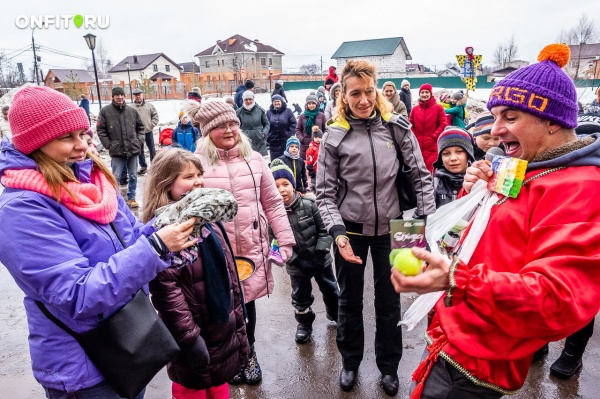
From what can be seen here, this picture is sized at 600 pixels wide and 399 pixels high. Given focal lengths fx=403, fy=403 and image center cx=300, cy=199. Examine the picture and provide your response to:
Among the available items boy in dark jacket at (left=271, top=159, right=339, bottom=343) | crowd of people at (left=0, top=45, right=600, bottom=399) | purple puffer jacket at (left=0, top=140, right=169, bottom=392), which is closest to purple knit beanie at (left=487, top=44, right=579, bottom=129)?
crowd of people at (left=0, top=45, right=600, bottom=399)

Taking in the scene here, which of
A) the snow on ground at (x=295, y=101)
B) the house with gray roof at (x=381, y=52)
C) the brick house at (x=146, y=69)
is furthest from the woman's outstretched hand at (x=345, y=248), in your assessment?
the brick house at (x=146, y=69)

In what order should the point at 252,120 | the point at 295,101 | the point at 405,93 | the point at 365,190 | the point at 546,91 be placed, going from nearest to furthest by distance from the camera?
the point at 546,91 < the point at 365,190 < the point at 252,120 < the point at 405,93 < the point at 295,101

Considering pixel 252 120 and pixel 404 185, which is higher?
pixel 252 120

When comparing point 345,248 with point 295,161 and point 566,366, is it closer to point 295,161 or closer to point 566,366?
point 566,366

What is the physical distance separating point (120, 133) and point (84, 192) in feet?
21.6

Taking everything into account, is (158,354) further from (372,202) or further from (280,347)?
(280,347)

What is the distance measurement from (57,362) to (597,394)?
138 inches

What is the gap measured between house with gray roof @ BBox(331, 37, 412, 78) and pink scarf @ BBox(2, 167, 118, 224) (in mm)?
52927

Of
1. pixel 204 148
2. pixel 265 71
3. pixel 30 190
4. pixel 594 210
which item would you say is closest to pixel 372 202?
pixel 204 148

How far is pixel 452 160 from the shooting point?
3473 millimetres

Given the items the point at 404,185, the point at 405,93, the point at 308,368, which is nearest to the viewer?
the point at 404,185

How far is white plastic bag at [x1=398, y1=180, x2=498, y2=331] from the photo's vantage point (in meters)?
1.61

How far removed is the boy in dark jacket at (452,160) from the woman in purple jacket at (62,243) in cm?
246

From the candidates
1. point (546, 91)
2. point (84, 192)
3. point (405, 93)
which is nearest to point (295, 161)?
point (84, 192)
